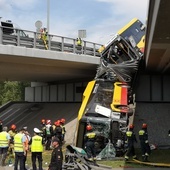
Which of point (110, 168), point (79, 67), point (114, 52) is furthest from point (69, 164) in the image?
point (79, 67)

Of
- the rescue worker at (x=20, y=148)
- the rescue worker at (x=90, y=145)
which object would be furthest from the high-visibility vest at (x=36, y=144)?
the rescue worker at (x=90, y=145)

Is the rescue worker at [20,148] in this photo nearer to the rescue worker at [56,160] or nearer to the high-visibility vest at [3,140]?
the high-visibility vest at [3,140]

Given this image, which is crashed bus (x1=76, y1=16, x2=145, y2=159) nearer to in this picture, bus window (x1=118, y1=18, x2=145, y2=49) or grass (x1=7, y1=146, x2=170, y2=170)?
bus window (x1=118, y1=18, x2=145, y2=49)

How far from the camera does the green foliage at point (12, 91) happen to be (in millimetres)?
69375

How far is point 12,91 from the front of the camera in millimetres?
72625

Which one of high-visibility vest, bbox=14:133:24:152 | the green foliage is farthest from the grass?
the green foliage

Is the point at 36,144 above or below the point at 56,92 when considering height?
below

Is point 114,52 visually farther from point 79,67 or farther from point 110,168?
point 110,168

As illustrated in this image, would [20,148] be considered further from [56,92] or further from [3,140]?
[56,92]

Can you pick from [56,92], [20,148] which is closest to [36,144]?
[20,148]

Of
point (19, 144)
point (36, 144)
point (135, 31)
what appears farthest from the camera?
point (135, 31)

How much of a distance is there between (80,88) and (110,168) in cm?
1848

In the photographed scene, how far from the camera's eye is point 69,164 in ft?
42.0

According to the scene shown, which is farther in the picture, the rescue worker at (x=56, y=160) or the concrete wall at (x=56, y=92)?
the concrete wall at (x=56, y=92)
